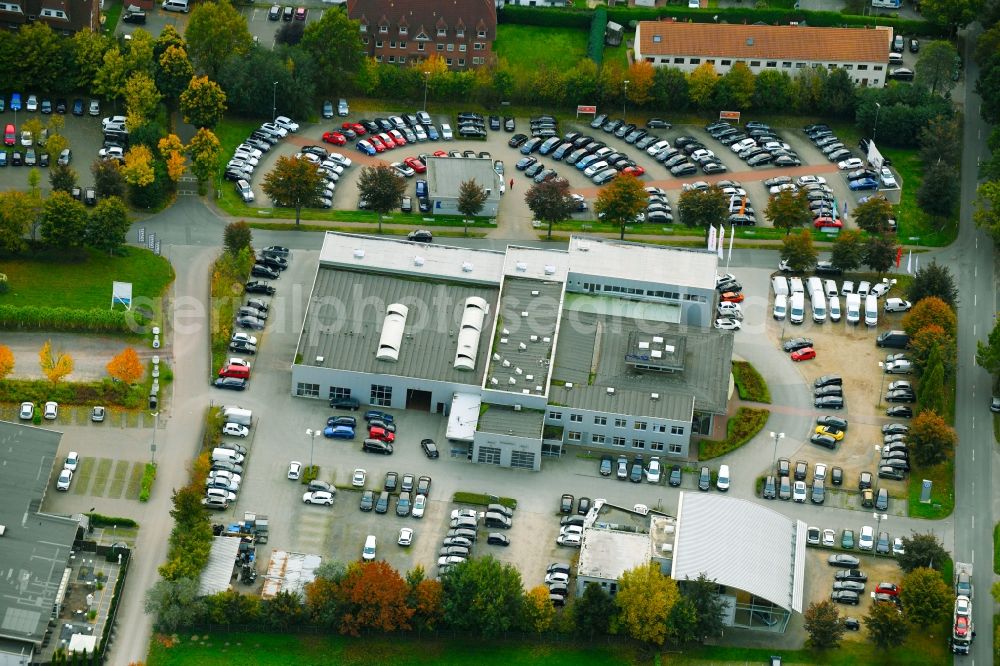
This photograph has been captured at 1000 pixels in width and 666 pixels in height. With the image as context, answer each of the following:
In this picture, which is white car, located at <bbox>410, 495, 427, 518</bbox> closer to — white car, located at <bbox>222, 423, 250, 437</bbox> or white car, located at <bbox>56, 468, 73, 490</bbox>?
white car, located at <bbox>222, 423, 250, 437</bbox>

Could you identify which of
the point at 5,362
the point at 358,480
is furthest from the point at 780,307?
the point at 5,362

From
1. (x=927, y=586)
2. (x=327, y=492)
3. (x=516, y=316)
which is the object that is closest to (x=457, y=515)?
(x=327, y=492)

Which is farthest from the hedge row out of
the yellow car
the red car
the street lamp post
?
the yellow car

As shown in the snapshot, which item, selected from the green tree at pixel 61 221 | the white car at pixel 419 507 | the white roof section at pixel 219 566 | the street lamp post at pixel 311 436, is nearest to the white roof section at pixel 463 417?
the white car at pixel 419 507

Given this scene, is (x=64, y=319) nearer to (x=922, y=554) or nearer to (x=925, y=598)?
(x=922, y=554)

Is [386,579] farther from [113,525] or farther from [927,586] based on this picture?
[927,586]

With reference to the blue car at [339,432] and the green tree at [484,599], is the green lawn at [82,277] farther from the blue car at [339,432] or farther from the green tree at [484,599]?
the green tree at [484,599]
